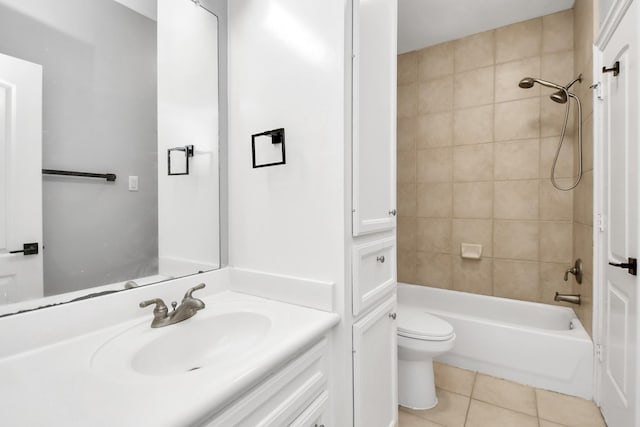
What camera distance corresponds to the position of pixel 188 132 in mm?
1243

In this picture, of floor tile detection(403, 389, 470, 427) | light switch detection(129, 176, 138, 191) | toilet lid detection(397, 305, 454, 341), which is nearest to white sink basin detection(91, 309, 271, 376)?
light switch detection(129, 176, 138, 191)

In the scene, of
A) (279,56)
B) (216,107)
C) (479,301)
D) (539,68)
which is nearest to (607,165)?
(539,68)

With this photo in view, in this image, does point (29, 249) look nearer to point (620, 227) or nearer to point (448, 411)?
point (448, 411)

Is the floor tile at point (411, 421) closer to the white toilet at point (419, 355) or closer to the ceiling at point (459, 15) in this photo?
the white toilet at point (419, 355)

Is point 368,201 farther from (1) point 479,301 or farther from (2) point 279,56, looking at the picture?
(1) point 479,301

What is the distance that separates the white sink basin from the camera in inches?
30.1

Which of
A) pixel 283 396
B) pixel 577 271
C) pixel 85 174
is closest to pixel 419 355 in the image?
pixel 283 396

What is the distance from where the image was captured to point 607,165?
5.11 ft

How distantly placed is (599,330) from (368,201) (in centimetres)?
160

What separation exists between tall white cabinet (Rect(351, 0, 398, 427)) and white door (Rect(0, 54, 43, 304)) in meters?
0.94

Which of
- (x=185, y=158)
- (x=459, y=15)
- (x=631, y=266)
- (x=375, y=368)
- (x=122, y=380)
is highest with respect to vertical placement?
(x=459, y=15)

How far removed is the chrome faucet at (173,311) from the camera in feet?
3.12

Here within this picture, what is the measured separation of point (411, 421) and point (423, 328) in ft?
1.58

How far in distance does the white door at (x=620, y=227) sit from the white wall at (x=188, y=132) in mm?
1726
